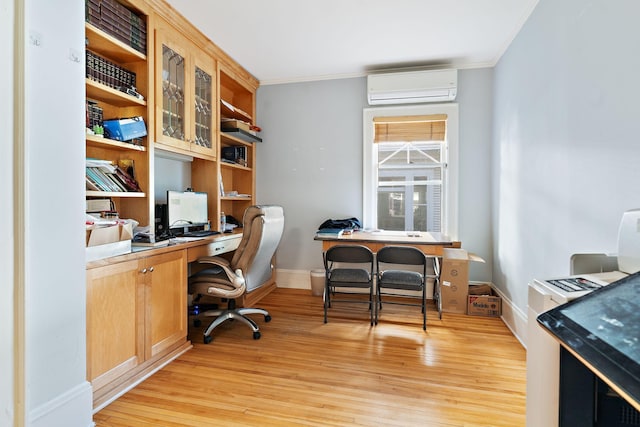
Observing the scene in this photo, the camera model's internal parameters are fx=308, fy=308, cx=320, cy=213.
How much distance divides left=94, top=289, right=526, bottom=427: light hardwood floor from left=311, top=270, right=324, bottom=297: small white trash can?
2.56 ft

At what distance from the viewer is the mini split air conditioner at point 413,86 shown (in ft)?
10.9

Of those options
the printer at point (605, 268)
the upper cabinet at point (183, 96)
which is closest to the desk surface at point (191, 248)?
the upper cabinet at point (183, 96)

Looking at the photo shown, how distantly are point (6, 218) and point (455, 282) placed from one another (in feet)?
10.7

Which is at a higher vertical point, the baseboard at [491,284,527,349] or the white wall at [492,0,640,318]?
the white wall at [492,0,640,318]

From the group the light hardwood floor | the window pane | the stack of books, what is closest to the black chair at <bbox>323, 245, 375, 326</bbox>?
the light hardwood floor

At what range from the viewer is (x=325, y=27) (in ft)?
8.80

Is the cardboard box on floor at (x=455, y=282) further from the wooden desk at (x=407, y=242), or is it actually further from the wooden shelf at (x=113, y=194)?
the wooden shelf at (x=113, y=194)

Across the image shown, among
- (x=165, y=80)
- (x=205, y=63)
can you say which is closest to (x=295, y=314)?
(x=165, y=80)

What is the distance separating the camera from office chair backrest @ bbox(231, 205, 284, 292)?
241cm

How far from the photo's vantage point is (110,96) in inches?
83.0

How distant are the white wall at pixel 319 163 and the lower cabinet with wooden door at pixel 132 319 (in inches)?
71.4

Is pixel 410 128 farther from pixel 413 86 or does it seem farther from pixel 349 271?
pixel 349 271

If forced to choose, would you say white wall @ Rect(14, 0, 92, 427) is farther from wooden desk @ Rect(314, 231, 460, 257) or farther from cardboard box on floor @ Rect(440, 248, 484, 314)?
cardboard box on floor @ Rect(440, 248, 484, 314)

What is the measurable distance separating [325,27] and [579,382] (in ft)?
9.36
